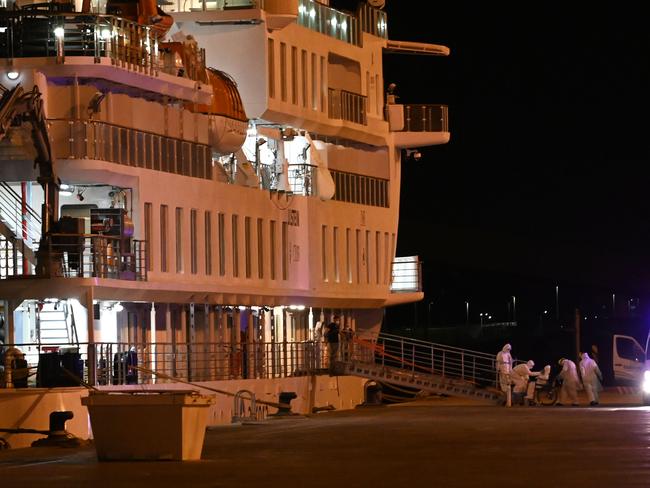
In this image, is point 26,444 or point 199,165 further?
point 199,165

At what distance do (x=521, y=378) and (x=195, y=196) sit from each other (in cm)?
977

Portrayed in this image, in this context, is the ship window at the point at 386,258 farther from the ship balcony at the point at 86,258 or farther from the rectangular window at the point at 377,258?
the ship balcony at the point at 86,258

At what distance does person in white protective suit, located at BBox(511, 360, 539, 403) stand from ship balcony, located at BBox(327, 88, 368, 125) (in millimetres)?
10820

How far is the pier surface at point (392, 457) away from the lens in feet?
70.7

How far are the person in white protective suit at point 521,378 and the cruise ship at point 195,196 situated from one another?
5484mm

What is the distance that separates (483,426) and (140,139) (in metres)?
11.4

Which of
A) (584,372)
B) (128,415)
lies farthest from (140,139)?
(128,415)

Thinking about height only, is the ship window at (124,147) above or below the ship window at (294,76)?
below

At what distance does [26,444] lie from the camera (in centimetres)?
3203

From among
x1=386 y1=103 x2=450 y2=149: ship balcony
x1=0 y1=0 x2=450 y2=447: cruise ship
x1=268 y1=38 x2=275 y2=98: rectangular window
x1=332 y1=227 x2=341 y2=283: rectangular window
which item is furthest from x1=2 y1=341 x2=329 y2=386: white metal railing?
x1=386 y1=103 x2=450 y2=149: ship balcony

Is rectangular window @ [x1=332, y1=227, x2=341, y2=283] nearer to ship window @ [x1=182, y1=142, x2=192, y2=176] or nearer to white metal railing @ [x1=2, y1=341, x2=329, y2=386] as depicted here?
white metal railing @ [x1=2, y1=341, x2=329, y2=386]

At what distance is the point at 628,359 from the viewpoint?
50812mm

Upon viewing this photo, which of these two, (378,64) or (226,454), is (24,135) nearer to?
(226,454)

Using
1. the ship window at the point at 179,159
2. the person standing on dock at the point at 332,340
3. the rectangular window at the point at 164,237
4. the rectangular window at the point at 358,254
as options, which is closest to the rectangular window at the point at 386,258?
the rectangular window at the point at 358,254
